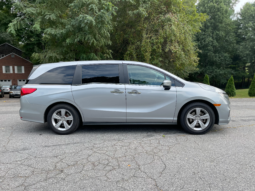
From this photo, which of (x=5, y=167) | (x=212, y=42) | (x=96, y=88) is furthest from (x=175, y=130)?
(x=212, y=42)

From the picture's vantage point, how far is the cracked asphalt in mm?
2811

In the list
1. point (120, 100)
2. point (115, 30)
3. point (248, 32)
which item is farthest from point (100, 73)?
point (248, 32)

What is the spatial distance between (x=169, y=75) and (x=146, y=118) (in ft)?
3.83

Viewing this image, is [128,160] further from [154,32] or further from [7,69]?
[7,69]

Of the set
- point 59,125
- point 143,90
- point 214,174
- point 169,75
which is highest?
point 169,75

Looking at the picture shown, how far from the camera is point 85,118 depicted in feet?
16.3

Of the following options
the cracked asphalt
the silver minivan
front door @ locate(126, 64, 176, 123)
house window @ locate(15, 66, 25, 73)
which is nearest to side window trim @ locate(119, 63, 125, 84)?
the silver minivan

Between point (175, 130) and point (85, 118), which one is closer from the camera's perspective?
point (85, 118)

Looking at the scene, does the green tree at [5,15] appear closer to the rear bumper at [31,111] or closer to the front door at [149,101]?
the rear bumper at [31,111]

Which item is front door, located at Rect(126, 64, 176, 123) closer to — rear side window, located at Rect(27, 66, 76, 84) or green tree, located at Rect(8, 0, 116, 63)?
rear side window, located at Rect(27, 66, 76, 84)

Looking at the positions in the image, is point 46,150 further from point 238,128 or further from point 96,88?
point 238,128

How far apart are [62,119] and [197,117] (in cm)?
319

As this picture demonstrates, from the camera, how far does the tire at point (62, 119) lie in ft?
16.2

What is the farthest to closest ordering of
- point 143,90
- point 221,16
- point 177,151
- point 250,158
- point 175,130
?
1. point 221,16
2. point 175,130
3. point 143,90
4. point 177,151
5. point 250,158
